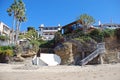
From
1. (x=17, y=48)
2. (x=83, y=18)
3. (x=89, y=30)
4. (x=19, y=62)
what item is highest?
(x=83, y=18)

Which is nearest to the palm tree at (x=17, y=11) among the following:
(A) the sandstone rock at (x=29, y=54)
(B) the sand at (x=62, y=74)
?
(A) the sandstone rock at (x=29, y=54)

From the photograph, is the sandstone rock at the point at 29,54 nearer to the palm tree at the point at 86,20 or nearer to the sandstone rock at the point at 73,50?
the sandstone rock at the point at 73,50

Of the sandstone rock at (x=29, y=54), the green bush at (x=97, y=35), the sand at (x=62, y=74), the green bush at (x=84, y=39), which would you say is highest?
the green bush at (x=97, y=35)

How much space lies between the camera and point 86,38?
32844 millimetres

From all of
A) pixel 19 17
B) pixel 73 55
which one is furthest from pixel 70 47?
pixel 19 17

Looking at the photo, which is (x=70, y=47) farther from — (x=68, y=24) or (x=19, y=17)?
(x=19, y=17)

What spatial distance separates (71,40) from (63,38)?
327 centimetres

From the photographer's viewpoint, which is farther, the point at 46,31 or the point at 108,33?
the point at 46,31

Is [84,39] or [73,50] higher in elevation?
[84,39]

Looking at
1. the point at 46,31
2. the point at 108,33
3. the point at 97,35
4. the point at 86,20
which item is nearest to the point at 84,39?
the point at 97,35

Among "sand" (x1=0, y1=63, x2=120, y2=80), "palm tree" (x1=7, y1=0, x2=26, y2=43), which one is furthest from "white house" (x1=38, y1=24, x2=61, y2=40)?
"sand" (x1=0, y1=63, x2=120, y2=80)

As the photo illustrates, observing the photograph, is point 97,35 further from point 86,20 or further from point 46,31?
point 46,31

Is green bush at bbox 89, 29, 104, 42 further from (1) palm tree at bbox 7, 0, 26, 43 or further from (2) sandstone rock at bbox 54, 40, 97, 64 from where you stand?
(1) palm tree at bbox 7, 0, 26, 43

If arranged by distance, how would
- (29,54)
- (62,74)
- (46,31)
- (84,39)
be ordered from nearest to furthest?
1. (62,74)
2. (29,54)
3. (84,39)
4. (46,31)
